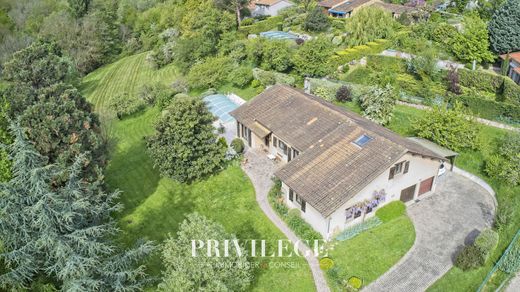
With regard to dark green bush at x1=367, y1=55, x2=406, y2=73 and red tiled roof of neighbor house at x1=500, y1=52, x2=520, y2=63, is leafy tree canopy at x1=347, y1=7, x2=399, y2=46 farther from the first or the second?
red tiled roof of neighbor house at x1=500, y1=52, x2=520, y2=63

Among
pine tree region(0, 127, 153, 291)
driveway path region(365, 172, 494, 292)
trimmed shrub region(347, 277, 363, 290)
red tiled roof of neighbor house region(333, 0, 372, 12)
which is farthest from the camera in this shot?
red tiled roof of neighbor house region(333, 0, 372, 12)

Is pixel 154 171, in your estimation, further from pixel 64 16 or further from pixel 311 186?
pixel 64 16

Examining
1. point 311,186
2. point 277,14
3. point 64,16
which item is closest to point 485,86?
point 311,186

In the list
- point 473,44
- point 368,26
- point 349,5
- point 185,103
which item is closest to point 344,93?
point 368,26

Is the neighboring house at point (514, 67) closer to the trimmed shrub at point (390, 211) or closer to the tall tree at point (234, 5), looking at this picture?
the trimmed shrub at point (390, 211)

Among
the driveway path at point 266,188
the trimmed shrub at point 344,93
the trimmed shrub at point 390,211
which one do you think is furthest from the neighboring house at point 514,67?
the driveway path at point 266,188

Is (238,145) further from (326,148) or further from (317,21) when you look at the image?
(317,21)

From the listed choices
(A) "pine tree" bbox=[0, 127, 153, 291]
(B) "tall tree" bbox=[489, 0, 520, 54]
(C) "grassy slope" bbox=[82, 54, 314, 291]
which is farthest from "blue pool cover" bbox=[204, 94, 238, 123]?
(B) "tall tree" bbox=[489, 0, 520, 54]

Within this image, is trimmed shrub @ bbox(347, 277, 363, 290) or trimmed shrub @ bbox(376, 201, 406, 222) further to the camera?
trimmed shrub @ bbox(376, 201, 406, 222)
